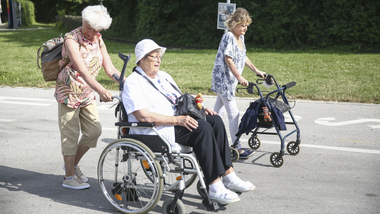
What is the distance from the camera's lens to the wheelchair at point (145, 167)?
3.42 m

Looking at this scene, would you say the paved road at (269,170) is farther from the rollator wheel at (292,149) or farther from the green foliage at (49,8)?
the green foliage at (49,8)

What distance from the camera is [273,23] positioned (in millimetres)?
23266

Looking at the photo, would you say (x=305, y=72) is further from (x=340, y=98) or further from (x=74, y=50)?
(x=74, y=50)

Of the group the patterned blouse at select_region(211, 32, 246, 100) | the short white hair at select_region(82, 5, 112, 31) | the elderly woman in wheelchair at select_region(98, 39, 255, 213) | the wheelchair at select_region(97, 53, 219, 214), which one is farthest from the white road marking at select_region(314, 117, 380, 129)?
the short white hair at select_region(82, 5, 112, 31)

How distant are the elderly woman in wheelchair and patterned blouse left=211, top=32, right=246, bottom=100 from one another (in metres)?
1.41

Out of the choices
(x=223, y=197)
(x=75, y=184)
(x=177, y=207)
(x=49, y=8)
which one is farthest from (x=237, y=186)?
(x=49, y=8)

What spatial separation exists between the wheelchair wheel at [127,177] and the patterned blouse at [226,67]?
1855 millimetres

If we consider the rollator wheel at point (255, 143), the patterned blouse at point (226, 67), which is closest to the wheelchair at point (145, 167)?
the patterned blouse at point (226, 67)

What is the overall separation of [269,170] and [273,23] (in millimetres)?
19653

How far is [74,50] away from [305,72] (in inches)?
384

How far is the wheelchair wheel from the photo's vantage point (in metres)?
3.42

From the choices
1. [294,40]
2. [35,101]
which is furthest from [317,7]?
[35,101]

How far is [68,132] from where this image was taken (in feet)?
13.6

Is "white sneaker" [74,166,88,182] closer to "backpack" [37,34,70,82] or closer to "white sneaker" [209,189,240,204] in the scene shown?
"backpack" [37,34,70,82]
